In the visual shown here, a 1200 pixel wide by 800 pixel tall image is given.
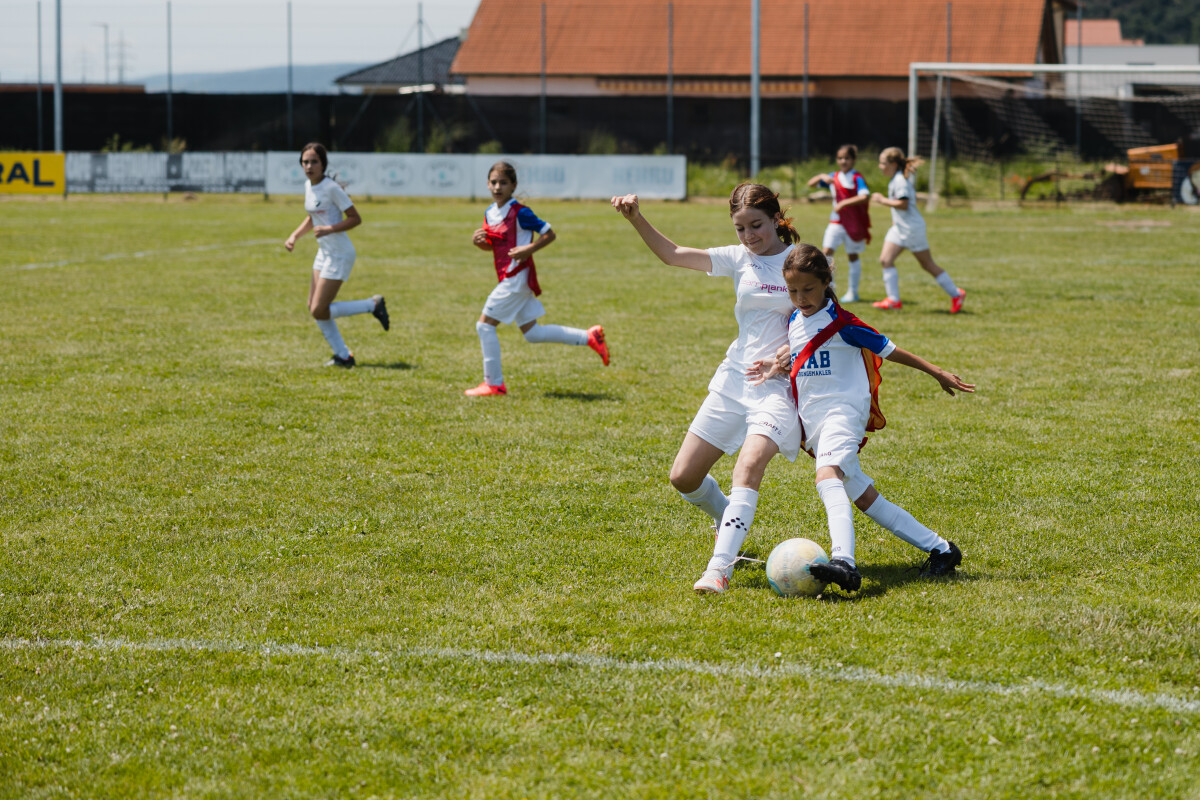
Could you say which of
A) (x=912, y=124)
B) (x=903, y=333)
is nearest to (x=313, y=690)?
(x=903, y=333)

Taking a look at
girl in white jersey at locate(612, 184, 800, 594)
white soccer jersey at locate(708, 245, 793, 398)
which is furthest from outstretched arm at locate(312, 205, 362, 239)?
white soccer jersey at locate(708, 245, 793, 398)

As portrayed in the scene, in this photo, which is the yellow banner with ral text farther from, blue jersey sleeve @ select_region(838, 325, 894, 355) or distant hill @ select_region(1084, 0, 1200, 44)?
distant hill @ select_region(1084, 0, 1200, 44)

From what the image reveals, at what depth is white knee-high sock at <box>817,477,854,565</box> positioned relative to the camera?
472 cm

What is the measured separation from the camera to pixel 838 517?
15.6 ft

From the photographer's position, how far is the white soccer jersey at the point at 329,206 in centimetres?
1028

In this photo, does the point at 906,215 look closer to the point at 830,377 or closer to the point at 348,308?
the point at 348,308

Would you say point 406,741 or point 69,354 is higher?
point 69,354

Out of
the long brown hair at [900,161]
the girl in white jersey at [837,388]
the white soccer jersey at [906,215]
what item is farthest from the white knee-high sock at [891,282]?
the girl in white jersey at [837,388]

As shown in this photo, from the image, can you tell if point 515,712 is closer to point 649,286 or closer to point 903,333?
point 903,333

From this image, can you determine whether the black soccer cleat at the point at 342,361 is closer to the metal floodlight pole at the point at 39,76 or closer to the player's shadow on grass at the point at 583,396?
the player's shadow on grass at the point at 583,396

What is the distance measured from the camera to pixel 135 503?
20.4 ft

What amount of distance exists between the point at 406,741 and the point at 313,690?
51 centimetres

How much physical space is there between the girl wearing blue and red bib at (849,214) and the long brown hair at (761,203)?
8883 millimetres

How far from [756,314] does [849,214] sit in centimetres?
950
